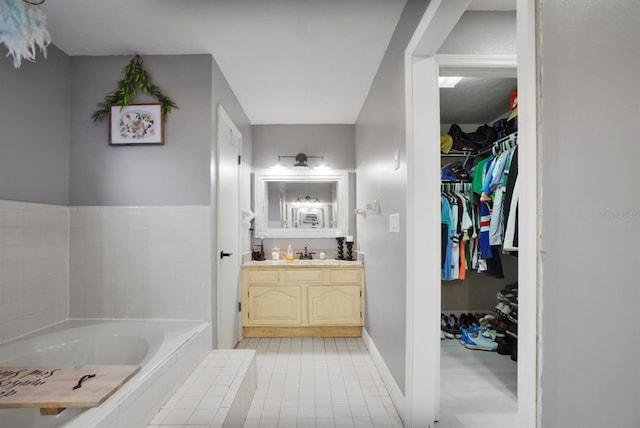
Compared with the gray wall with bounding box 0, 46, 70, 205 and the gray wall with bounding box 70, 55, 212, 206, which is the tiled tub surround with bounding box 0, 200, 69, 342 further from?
the gray wall with bounding box 70, 55, 212, 206

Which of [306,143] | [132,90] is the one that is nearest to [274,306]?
[306,143]

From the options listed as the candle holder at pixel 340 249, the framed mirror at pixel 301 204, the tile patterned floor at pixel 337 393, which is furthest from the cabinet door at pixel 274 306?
the framed mirror at pixel 301 204

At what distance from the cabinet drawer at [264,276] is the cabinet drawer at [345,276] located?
57 centimetres

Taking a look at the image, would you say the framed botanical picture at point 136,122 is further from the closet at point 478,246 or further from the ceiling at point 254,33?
the closet at point 478,246

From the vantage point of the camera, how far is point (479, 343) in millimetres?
2906

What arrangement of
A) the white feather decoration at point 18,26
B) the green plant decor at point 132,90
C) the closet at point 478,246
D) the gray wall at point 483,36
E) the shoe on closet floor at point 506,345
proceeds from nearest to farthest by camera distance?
1. the white feather decoration at point 18,26
2. the gray wall at point 483,36
3. the closet at point 478,246
4. the green plant decor at point 132,90
5. the shoe on closet floor at point 506,345

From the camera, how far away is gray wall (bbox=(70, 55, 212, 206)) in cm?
237

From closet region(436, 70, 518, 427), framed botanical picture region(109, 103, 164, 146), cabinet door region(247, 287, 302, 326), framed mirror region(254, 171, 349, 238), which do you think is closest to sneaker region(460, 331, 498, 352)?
closet region(436, 70, 518, 427)

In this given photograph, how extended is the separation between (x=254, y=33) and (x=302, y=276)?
7.29 ft

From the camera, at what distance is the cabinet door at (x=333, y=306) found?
3.27 meters

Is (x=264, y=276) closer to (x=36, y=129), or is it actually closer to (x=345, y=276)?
(x=345, y=276)

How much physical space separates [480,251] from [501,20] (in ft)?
5.81

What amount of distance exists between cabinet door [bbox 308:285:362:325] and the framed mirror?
874 millimetres

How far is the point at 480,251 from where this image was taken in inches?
109
